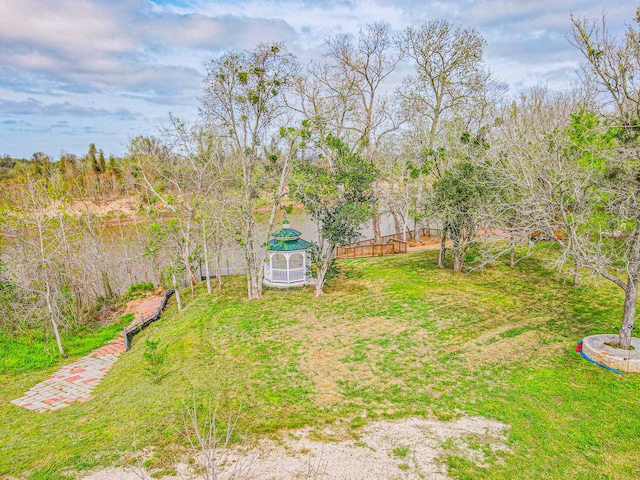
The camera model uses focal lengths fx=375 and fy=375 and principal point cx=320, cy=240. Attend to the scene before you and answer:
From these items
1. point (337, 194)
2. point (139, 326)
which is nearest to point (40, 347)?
point (139, 326)

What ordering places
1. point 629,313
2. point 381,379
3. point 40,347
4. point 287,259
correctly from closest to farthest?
1. point 629,313
2. point 381,379
3. point 40,347
4. point 287,259

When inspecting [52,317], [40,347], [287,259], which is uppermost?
[287,259]

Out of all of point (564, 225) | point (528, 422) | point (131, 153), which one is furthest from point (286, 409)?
point (131, 153)

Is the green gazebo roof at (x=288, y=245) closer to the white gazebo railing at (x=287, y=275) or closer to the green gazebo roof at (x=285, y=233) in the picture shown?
the green gazebo roof at (x=285, y=233)

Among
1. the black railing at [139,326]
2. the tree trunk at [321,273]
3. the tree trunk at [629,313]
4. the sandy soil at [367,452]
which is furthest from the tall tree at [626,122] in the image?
the black railing at [139,326]

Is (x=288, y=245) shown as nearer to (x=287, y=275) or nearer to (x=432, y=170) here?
(x=287, y=275)

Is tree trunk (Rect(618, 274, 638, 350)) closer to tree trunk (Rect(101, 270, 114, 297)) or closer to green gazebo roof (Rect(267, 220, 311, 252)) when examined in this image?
green gazebo roof (Rect(267, 220, 311, 252))
